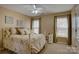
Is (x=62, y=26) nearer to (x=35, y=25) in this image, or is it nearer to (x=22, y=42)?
(x=35, y=25)

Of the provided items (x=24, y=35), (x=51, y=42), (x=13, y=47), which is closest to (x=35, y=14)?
(x=24, y=35)

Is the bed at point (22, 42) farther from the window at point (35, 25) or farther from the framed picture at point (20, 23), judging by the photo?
the framed picture at point (20, 23)

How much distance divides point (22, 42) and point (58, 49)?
2.09 ft

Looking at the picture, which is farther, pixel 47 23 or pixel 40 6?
pixel 47 23

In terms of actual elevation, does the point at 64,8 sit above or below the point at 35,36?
above

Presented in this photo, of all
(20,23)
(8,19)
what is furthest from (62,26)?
(8,19)

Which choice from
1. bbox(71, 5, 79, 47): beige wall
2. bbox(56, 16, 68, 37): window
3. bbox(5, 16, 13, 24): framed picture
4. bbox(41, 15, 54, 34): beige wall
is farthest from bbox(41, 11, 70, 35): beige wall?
bbox(5, 16, 13, 24): framed picture

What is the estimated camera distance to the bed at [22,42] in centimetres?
189

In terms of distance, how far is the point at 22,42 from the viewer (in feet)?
6.24

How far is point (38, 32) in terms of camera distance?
195 centimetres

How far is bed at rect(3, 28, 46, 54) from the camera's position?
1.89 meters

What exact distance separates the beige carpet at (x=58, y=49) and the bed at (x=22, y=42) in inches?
5.6
